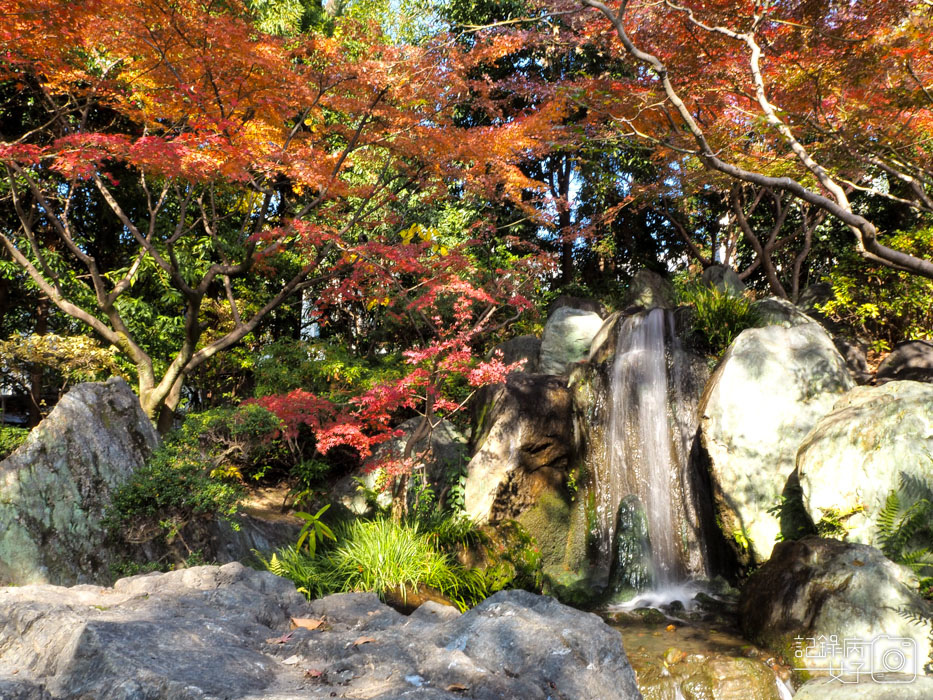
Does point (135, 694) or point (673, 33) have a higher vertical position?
point (673, 33)

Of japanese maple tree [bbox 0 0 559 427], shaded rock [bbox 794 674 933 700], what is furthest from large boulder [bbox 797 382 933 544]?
japanese maple tree [bbox 0 0 559 427]

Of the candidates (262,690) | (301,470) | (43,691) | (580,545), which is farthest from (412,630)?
(301,470)

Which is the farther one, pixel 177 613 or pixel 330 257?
pixel 330 257

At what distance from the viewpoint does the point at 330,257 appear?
12.5 m

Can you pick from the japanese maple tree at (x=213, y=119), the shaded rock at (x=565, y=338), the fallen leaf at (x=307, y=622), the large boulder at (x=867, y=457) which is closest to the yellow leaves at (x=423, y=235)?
the japanese maple tree at (x=213, y=119)

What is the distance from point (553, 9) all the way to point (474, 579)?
667 centimetres

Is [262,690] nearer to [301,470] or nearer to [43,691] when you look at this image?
[43,691]

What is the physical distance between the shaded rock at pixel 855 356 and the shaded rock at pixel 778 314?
141 cm

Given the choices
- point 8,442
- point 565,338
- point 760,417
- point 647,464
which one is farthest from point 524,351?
point 8,442

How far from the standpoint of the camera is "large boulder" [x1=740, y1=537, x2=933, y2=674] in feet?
16.0

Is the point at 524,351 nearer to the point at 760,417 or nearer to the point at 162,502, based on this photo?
the point at 760,417

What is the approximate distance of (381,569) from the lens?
19.5 feet

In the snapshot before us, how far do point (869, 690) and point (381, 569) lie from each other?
3.88m

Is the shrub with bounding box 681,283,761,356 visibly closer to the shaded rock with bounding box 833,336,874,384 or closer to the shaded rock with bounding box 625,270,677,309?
the shaded rock with bounding box 833,336,874,384
